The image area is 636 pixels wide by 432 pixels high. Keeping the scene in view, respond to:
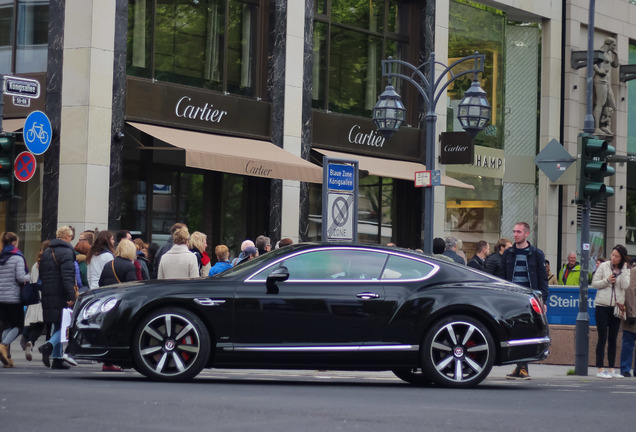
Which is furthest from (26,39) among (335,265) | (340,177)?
(335,265)

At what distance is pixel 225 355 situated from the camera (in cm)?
1235

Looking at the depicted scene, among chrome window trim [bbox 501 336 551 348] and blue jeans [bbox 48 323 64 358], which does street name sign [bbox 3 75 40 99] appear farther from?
chrome window trim [bbox 501 336 551 348]

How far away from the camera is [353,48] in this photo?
29.5 m

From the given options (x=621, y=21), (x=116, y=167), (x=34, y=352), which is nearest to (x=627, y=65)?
(x=621, y=21)

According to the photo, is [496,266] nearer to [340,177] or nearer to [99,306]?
[340,177]

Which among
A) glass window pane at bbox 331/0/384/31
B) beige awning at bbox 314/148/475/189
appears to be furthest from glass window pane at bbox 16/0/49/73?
glass window pane at bbox 331/0/384/31

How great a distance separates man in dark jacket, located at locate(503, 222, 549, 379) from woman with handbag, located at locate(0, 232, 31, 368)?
5.94m

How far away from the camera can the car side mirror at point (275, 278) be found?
12.4m

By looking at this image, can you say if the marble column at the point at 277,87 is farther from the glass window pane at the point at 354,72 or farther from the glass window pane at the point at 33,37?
the glass window pane at the point at 33,37

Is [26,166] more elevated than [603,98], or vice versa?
[603,98]

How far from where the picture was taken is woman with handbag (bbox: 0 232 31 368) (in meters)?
15.6

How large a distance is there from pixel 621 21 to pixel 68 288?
2674cm

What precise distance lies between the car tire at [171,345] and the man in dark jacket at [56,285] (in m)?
3.16

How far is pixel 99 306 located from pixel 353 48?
1798 centimetres
